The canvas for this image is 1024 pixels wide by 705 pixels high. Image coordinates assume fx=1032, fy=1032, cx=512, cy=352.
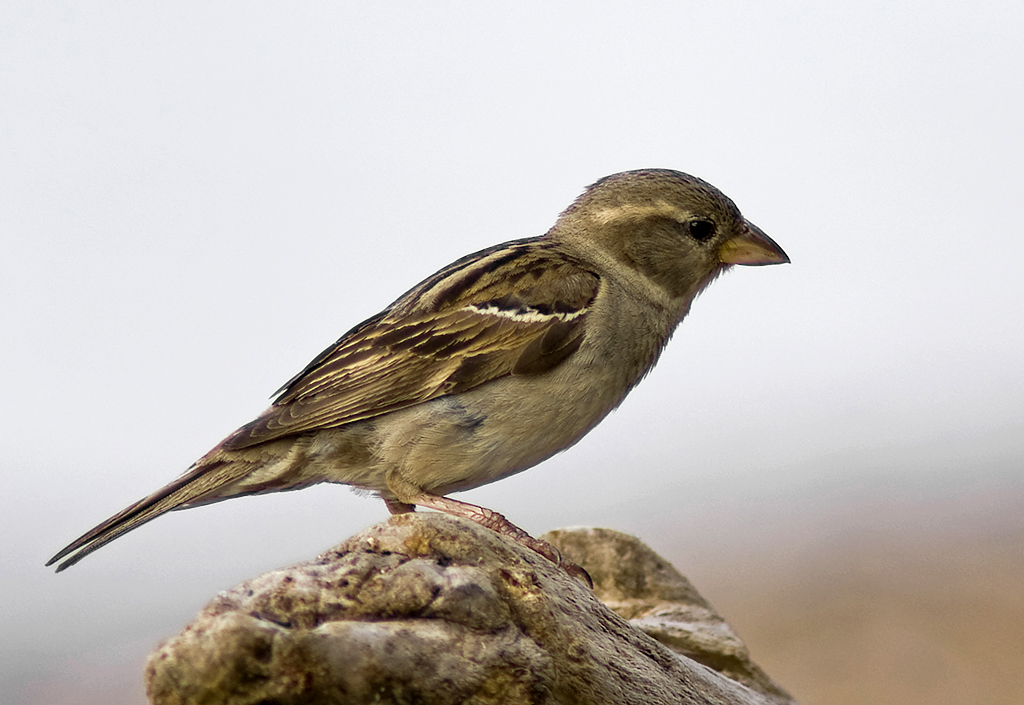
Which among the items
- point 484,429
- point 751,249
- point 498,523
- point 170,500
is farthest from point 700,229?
point 170,500

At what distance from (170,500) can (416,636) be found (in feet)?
5.33

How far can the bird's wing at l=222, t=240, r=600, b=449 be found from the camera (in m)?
3.63

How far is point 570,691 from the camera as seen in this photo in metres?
2.55

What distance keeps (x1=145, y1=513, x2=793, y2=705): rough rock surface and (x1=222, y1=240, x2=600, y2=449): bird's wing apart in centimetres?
93

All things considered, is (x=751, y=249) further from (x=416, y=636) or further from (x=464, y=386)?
(x=416, y=636)

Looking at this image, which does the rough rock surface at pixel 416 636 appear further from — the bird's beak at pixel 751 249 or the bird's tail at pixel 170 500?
the bird's beak at pixel 751 249

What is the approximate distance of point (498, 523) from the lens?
3414 millimetres

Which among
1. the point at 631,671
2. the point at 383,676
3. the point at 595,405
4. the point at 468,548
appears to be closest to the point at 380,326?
the point at 595,405

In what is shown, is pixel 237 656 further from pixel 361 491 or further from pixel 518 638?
pixel 361 491

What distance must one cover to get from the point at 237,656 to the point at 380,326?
6.50ft

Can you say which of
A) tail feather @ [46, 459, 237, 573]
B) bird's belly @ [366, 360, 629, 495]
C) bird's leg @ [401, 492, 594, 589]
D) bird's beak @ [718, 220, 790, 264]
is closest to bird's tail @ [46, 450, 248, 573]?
tail feather @ [46, 459, 237, 573]

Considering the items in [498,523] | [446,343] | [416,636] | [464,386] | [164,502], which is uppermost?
[446,343]

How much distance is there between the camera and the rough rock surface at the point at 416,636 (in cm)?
208

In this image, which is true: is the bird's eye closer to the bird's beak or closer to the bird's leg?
the bird's beak
